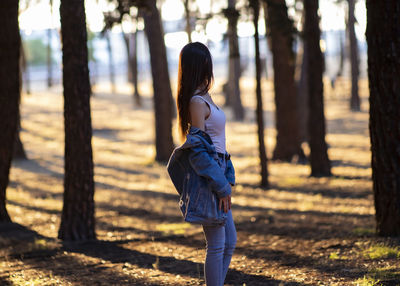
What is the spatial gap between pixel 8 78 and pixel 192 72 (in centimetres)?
519

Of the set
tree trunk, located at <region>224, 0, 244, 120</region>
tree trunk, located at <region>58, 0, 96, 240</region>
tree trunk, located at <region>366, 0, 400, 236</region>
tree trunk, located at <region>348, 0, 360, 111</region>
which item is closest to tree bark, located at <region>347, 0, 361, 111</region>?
tree trunk, located at <region>348, 0, 360, 111</region>

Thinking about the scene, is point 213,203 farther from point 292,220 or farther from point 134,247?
point 292,220

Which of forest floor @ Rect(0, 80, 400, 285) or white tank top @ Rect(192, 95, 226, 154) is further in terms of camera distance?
forest floor @ Rect(0, 80, 400, 285)

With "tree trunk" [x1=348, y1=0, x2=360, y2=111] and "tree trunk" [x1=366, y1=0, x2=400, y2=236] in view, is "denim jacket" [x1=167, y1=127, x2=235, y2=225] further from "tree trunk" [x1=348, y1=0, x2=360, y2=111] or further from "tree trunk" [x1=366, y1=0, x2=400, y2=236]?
"tree trunk" [x1=348, y1=0, x2=360, y2=111]

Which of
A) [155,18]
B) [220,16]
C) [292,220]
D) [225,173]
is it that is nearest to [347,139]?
[155,18]

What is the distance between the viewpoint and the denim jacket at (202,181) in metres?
4.02

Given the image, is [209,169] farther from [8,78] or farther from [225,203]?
[8,78]

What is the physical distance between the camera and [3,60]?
8.48m

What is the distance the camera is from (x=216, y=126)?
413 centimetres

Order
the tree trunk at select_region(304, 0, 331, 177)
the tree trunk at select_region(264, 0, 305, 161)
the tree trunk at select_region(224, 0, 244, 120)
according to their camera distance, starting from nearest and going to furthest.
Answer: the tree trunk at select_region(304, 0, 331, 177)
the tree trunk at select_region(224, 0, 244, 120)
the tree trunk at select_region(264, 0, 305, 161)

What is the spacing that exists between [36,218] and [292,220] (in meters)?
4.12

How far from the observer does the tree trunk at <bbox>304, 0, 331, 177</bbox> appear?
12.8 metres

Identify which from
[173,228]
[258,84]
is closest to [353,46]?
[258,84]

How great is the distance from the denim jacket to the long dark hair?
0.24 metres
